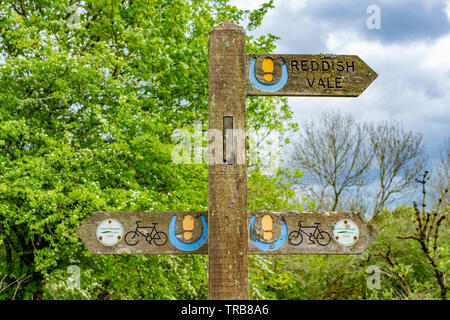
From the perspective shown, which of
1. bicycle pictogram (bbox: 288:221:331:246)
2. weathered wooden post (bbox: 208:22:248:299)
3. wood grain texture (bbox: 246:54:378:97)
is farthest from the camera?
wood grain texture (bbox: 246:54:378:97)

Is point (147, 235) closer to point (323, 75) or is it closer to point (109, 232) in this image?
point (109, 232)

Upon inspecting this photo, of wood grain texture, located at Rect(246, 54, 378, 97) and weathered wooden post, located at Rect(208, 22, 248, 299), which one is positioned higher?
wood grain texture, located at Rect(246, 54, 378, 97)

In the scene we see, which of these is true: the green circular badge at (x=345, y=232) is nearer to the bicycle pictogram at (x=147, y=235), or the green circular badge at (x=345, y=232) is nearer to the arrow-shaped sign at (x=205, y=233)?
the arrow-shaped sign at (x=205, y=233)

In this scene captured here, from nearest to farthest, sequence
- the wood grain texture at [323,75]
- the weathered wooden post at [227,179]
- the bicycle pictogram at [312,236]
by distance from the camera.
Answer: the weathered wooden post at [227,179] < the bicycle pictogram at [312,236] < the wood grain texture at [323,75]

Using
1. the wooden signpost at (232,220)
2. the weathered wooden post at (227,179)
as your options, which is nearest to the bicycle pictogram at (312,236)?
the wooden signpost at (232,220)

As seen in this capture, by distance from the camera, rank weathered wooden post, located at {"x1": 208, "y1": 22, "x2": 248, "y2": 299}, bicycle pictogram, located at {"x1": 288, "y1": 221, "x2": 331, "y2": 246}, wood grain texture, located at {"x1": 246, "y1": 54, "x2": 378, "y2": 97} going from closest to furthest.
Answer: weathered wooden post, located at {"x1": 208, "y1": 22, "x2": 248, "y2": 299}, bicycle pictogram, located at {"x1": 288, "y1": 221, "x2": 331, "y2": 246}, wood grain texture, located at {"x1": 246, "y1": 54, "x2": 378, "y2": 97}

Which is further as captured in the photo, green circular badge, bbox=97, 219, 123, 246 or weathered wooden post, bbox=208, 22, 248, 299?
green circular badge, bbox=97, 219, 123, 246

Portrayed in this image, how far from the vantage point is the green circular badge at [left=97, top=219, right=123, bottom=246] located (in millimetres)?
2178

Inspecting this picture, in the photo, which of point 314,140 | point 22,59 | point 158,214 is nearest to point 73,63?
point 22,59

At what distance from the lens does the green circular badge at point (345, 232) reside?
7.16 feet

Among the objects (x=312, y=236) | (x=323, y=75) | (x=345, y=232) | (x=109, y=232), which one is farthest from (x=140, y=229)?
(x=323, y=75)

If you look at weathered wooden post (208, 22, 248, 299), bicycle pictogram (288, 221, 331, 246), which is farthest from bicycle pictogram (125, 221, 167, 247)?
bicycle pictogram (288, 221, 331, 246)

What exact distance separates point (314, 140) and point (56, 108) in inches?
459

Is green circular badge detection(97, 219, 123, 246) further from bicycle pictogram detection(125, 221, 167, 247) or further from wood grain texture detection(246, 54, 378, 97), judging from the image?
wood grain texture detection(246, 54, 378, 97)
